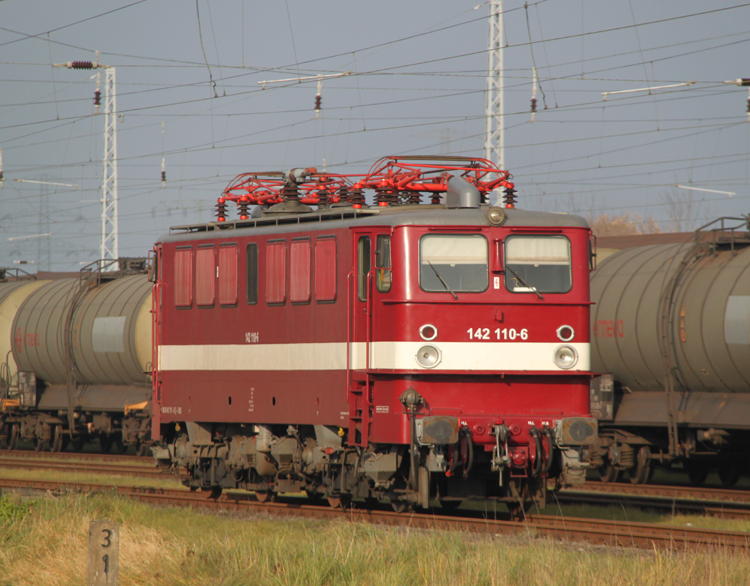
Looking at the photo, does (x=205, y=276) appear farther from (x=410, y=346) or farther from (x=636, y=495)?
(x=636, y=495)

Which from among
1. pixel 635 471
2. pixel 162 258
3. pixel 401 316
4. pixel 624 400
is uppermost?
pixel 162 258

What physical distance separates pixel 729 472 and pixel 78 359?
53.7 ft

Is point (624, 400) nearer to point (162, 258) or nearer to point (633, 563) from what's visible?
point (162, 258)

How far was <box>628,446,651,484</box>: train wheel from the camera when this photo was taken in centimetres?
2028

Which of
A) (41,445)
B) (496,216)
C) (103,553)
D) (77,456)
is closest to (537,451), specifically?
(496,216)

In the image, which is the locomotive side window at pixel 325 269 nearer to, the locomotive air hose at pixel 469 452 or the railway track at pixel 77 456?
the locomotive air hose at pixel 469 452

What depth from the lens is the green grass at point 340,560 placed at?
29.6ft

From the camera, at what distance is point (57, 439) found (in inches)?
1171

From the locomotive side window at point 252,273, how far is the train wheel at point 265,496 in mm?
3010

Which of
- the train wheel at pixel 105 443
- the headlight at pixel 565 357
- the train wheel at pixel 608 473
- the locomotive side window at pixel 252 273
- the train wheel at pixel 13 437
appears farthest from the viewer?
the train wheel at pixel 13 437

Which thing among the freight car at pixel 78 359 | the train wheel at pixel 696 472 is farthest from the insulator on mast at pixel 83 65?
the train wheel at pixel 696 472

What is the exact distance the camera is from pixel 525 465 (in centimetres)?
1275

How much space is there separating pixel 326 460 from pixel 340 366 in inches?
56.6

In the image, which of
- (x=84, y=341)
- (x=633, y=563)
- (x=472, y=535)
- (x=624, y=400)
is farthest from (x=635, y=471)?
(x=84, y=341)
